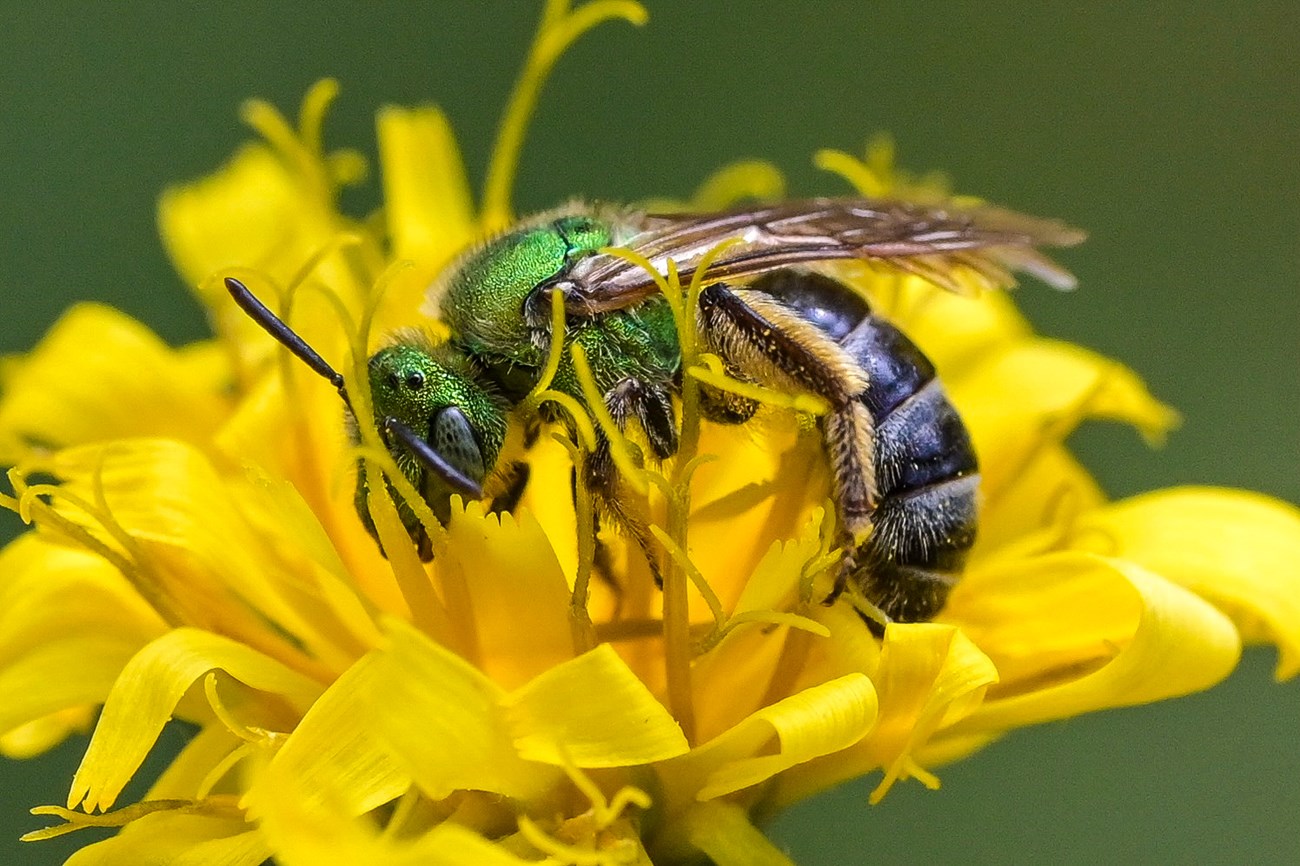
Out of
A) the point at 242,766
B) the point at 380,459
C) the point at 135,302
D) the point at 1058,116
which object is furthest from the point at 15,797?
the point at 1058,116

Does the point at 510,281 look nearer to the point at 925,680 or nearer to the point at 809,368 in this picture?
the point at 809,368

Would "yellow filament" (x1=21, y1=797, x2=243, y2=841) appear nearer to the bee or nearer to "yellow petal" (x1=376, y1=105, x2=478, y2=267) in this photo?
the bee

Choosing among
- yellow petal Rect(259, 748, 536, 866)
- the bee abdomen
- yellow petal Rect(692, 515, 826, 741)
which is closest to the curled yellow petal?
yellow petal Rect(259, 748, 536, 866)

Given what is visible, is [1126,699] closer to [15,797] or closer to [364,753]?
[364,753]

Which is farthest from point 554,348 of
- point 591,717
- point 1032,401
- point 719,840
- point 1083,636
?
point 1032,401

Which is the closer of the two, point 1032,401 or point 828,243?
point 828,243

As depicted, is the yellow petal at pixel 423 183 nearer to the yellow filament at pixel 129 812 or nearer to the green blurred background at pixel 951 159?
the yellow filament at pixel 129 812
